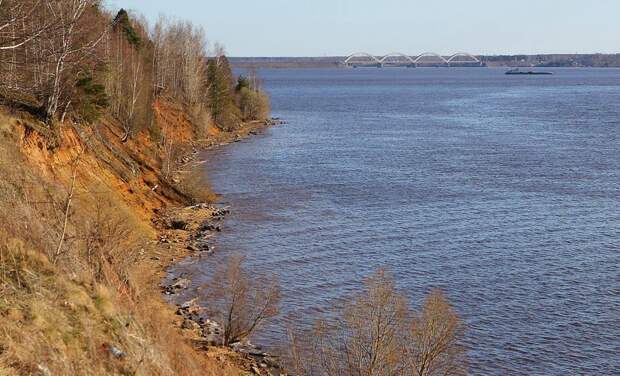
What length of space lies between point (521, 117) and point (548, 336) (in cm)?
8718

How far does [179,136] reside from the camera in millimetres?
70812

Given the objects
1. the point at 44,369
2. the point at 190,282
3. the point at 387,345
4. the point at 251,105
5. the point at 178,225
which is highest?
the point at 44,369

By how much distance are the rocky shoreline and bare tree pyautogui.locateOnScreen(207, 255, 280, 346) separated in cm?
48

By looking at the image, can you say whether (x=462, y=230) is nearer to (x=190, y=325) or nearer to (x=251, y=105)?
(x=190, y=325)

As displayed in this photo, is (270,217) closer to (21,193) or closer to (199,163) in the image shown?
(199,163)

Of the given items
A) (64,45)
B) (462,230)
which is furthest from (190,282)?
(462,230)

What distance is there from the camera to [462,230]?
39.3 m

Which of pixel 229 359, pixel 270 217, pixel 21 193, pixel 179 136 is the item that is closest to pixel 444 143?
pixel 179 136

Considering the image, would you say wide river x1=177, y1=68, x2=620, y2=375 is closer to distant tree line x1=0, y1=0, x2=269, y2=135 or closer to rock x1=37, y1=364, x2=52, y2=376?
distant tree line x1=0, y1=0, x2=269, y2=135

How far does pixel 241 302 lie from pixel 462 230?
1827 cm

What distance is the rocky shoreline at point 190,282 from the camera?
2334 centimetres

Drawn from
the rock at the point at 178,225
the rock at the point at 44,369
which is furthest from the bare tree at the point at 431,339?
the rock at the point at 178,225

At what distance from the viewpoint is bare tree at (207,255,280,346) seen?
80.0ft

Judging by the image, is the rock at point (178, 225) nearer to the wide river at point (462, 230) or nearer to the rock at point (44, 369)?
the wide river at point (462, 230)
